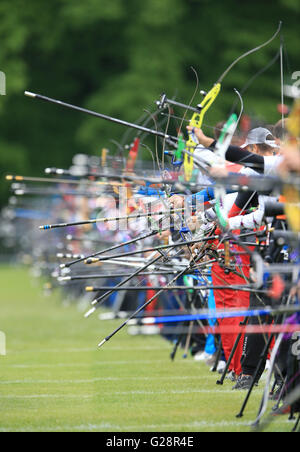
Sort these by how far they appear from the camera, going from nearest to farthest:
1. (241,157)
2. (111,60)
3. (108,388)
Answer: (241,157), (108,388), (111,60)

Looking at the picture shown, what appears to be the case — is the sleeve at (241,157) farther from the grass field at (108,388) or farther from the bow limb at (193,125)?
the grass field at (108,388)

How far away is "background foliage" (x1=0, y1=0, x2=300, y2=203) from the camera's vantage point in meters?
32.4

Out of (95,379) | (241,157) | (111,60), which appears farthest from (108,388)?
(111,60)

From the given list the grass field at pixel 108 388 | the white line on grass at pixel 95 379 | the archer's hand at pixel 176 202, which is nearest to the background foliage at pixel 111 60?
the grass field at pixel 108 388

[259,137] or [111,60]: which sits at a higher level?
[111,60]

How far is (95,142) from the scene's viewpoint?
111 feet

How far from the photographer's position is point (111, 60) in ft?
122

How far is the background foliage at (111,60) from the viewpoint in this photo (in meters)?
32.4

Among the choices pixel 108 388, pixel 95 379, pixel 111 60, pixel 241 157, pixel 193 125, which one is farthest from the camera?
pixel 111 60

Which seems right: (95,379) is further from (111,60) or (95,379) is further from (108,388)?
(111,60)

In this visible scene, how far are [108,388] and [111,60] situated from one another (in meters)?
29.2

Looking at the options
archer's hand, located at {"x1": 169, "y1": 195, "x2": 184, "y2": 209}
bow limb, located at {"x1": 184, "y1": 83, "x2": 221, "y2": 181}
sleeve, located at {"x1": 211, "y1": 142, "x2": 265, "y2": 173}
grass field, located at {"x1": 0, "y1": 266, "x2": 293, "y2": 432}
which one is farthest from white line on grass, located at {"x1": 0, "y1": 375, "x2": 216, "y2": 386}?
sleeve, located at {"x1": 211, "y1": 142, "x2": 265, "y2": 173}

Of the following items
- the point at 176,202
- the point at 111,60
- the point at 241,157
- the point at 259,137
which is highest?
the point at 111,60
